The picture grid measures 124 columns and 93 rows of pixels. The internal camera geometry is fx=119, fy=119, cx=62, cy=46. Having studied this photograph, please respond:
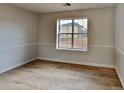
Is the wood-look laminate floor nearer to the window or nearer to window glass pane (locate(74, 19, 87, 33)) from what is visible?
the window

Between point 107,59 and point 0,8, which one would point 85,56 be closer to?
point 107,59

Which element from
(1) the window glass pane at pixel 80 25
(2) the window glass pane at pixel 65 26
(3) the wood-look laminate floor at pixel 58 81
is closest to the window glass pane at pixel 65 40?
(2) the window glass pane at pixel 65 26

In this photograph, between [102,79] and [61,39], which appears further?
[61,39]

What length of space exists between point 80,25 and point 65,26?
67 cm

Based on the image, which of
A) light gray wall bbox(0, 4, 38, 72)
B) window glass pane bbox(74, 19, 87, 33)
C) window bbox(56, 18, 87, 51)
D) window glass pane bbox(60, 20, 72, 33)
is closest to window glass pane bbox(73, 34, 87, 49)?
window bbox(56, 18, 87, 51)

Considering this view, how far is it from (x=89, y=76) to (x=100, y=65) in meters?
1.24

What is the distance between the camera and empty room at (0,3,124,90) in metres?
3.13

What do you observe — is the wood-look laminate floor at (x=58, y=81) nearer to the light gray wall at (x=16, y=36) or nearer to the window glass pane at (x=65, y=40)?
the light gray wall at (x=16, y=36)

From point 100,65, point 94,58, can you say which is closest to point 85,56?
point 94,58

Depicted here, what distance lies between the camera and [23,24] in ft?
15.0

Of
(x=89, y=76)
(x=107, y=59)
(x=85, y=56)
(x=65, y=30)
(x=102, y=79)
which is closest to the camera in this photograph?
(x=102, y=79)

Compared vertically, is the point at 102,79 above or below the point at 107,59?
below

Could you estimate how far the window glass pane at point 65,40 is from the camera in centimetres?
510

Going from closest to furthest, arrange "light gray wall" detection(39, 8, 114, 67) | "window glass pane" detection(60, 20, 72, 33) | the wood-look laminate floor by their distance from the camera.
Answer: the wood-look laminate floor < "light gray wall" detection(39, 8, 114, 67) < "window glass pane" detection(60, 20, 72, 33)
